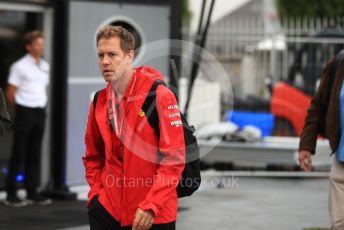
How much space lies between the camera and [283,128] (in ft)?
48.3

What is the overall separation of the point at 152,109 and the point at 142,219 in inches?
22.3

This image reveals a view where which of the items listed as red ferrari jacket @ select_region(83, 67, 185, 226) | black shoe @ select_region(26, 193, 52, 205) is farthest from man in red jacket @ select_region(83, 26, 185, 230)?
black shoe @ select_region(26, 193, 52, 205)

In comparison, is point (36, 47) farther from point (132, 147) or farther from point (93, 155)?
point (132, 147)

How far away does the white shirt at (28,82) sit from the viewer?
9727 millimetres

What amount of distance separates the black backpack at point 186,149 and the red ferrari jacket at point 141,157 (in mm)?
25

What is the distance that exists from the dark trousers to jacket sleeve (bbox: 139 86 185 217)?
5.28 meters

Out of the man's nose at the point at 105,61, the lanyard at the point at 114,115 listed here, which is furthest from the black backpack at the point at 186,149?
the man's nose at the point at 105,61

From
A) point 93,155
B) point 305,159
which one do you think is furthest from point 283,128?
point 93,155

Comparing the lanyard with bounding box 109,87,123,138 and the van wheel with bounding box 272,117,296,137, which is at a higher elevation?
the lanyard with bounding box 109,87,123,138

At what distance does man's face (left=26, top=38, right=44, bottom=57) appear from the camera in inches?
382

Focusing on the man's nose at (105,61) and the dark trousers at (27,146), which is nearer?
the man's nose at (105,61)

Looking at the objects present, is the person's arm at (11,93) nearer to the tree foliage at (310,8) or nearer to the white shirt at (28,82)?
the white shirt at (28,82)

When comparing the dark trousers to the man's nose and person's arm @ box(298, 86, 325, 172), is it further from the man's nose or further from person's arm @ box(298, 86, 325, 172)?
the man's nose

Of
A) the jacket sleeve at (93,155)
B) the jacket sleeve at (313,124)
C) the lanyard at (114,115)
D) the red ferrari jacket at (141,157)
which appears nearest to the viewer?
the red ferrari jacket at (141,157)
